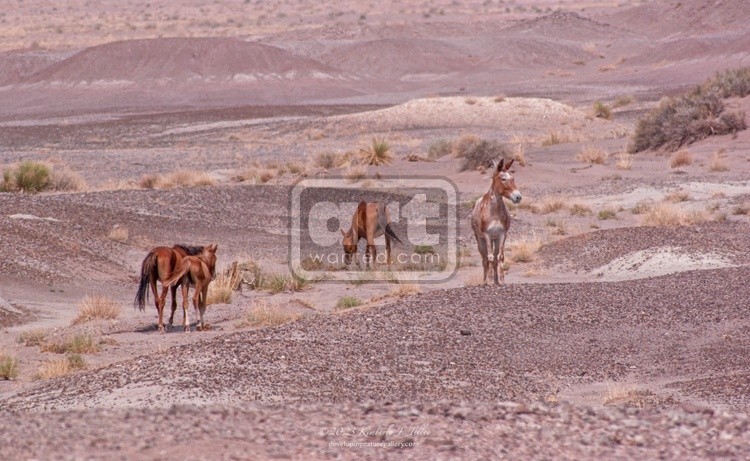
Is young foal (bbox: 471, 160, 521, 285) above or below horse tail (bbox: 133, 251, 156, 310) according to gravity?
above

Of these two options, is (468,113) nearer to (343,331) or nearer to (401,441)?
(343,331)

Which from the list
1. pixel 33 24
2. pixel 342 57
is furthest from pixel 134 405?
pixel 33 24

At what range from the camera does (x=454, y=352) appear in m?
12.2

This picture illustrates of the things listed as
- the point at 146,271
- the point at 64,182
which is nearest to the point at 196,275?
the point at 146,271

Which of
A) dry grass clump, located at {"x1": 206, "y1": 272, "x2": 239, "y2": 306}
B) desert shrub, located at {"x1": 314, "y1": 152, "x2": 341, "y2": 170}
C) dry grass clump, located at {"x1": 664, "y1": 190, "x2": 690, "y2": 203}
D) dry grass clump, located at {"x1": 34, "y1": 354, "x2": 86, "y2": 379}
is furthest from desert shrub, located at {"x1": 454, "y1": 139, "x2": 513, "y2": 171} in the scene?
dry grass clump, located at {"x1": 34, "y1": 354, "x2": 86, "y2": 379}

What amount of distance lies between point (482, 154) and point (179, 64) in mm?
52853

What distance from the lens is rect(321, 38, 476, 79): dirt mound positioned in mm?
95250

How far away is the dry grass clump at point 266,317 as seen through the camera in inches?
625

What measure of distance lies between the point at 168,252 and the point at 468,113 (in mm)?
39923

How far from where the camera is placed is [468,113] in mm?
54156

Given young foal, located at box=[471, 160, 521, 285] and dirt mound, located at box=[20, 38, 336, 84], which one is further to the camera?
dirt mound, located at box=[20, 38, 336, 84]

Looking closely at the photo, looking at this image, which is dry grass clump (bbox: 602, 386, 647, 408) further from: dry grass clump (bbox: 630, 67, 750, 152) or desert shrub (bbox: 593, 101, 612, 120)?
desert shrub (bbox: 593, 101, 612, 120)

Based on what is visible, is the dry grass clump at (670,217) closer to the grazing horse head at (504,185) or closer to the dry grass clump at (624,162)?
the grazing horse head at (504,185)

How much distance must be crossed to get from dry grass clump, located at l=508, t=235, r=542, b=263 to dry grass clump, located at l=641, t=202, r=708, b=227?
2492 mm
